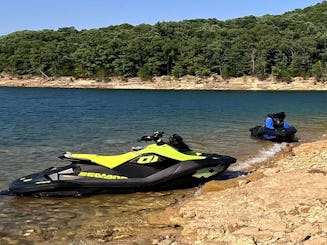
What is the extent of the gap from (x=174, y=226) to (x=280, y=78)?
109 meters

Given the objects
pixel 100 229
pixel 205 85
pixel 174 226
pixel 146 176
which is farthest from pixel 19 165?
pixel 205 85

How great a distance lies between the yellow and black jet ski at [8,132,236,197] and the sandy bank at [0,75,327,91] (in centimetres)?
10044

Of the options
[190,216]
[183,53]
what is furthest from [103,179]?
[183,53]

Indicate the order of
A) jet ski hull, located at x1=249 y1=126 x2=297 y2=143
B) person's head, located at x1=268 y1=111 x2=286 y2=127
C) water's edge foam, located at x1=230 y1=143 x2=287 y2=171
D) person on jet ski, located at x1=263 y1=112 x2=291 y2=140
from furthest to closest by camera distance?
person's head, located at x1=268 y1=111 x2=286 y2=127
person on jet ski, located at x1=263 y1=112 x2=291 y2=140
jet ski hull, located at x1=249 y1=126 x2=297 y2=143
water's edge foam, located at x1=230 y1=143 x2=287 y2=171

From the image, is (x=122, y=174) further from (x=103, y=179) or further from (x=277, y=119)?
(x=277, y=119)

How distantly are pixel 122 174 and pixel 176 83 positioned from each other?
105 m

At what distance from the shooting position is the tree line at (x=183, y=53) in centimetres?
11625

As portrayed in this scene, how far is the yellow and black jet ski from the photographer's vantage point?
429 inches

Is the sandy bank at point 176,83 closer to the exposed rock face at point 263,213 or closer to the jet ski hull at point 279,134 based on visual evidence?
the jet ski hull at point 279,134

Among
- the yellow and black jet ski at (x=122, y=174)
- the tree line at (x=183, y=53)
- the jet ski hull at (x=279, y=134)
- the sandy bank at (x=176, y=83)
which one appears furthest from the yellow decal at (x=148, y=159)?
the tree line at (x=183, y=53)

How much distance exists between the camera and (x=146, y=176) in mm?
11227

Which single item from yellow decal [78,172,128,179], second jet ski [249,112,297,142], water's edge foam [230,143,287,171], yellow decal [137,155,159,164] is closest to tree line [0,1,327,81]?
second jet ski [249,112,297,142]

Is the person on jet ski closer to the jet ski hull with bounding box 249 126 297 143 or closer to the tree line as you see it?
the jet ski hull with bounding box 249 126 297 143

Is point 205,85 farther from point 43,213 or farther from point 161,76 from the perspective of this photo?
point 43,213
